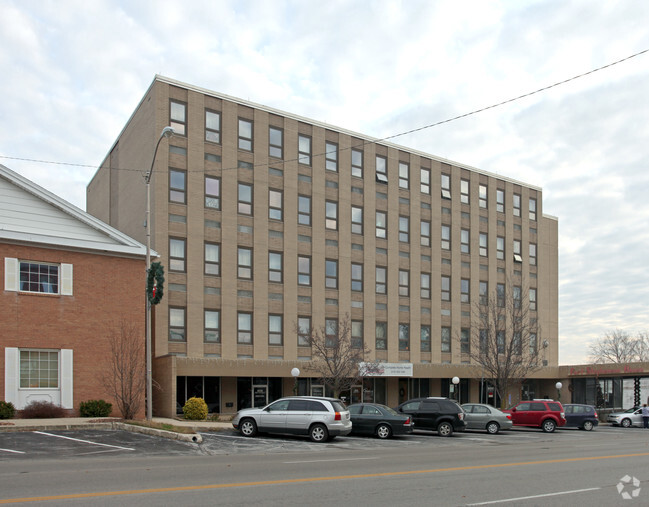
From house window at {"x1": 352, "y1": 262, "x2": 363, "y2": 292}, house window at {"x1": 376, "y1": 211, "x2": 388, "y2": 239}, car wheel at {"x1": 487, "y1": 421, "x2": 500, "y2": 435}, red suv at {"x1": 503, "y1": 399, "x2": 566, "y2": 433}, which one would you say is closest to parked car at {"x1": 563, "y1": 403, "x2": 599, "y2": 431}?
red suv at {"x1": 503, "y1": 399, "x2": 566, "y2": 433}

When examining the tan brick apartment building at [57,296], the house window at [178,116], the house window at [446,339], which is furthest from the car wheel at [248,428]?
the house window at [446,339]

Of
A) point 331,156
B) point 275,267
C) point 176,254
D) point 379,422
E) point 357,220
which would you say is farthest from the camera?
point 357,220

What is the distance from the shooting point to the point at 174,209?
36.8 metres

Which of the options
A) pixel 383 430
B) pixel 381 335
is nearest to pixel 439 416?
pixel 383 430

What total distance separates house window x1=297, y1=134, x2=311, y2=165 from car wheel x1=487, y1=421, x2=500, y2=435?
1962 centimetres

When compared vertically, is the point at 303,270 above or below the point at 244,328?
above

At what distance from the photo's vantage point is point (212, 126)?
38.7 meters

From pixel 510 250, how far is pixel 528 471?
40617 mm

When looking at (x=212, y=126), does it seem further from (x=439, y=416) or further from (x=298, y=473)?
(x=298, y=473)

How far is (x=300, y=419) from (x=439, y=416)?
768 cm

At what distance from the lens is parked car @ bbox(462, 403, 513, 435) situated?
30578 millimetres

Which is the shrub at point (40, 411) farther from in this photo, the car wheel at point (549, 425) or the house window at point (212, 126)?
the car wheel at point (549, 425)

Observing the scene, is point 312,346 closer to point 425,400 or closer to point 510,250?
point 425,400

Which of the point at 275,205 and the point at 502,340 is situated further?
the point at 502,340
